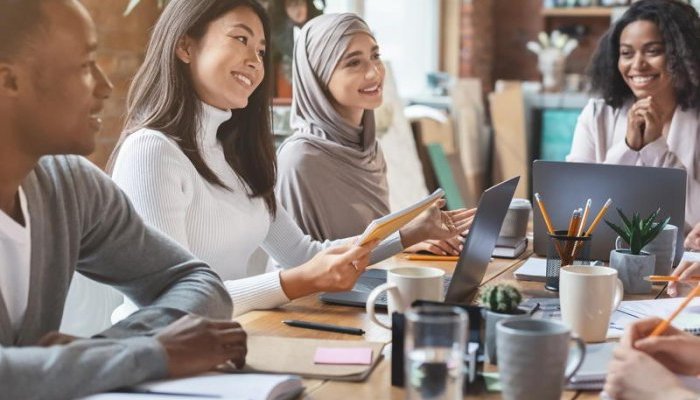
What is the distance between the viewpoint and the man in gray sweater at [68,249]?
3.54 feet

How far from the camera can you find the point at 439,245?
2146 mm

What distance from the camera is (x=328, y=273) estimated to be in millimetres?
1650

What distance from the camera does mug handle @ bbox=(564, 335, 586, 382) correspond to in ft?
3.49

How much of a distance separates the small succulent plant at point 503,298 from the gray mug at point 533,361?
0.54 ft

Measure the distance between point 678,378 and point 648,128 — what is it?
1.69 meters

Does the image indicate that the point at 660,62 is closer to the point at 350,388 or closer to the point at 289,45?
the point at 289,45

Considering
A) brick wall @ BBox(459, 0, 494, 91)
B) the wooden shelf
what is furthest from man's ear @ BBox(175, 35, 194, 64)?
the wooden shelf

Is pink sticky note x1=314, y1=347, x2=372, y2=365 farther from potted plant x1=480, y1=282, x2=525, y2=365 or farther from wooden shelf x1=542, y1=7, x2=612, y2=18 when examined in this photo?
wooden shelf x1=542, y1=7, x2=612, y2=18

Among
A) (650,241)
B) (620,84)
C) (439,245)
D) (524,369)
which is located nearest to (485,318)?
(524,369)

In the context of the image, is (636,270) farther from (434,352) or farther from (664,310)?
(434,352)

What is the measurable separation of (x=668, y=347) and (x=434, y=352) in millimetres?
378

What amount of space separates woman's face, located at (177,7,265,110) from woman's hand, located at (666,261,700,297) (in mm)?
965

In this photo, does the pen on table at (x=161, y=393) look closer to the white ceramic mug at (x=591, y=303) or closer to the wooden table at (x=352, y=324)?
the wooden table at (x=352, y=324)

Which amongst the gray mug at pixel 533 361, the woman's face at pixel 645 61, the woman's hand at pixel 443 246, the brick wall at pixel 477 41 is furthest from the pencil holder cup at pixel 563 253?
the brick wall at pixel 477 41
